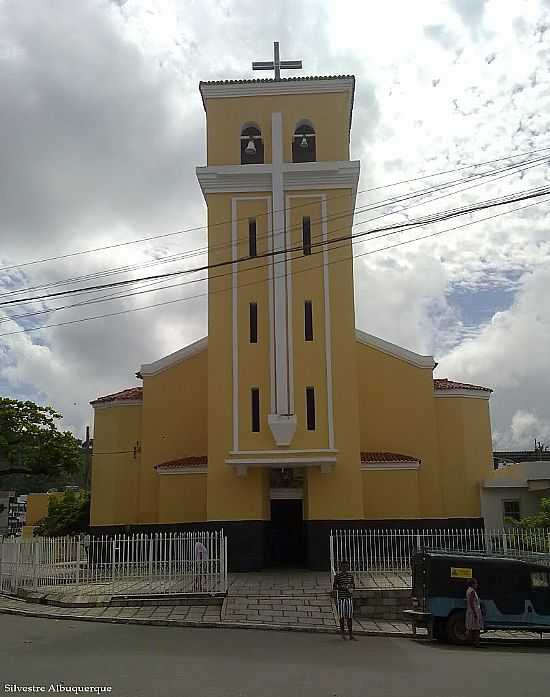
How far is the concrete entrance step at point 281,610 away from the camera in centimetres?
1706

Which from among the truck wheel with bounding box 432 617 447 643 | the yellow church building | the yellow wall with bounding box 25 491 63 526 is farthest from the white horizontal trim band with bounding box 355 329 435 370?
the yellow wall with bounding box 25 491 63 526

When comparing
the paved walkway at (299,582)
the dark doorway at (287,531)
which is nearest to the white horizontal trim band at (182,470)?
the dark doorway at (287,531)

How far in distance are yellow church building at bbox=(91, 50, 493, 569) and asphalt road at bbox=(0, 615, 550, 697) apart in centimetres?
897

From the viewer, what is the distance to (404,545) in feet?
71.6

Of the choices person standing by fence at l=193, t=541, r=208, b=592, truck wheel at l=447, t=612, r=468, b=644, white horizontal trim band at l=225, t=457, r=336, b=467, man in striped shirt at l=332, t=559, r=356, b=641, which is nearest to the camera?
truck wheel at l=447, t=612, r=468, b=644

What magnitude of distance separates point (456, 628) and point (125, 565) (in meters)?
9.20

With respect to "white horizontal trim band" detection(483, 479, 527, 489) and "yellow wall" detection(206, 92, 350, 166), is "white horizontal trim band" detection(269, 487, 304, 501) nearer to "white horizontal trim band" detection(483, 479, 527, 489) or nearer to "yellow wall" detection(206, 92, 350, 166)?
"white horizontal trim band" detection(483, 479, 527, 489)

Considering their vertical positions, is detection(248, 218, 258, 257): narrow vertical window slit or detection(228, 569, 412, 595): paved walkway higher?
detection(248, 218, 258, 257): narrow vertical window slit

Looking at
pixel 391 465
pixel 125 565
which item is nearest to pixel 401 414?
pixel 391 465

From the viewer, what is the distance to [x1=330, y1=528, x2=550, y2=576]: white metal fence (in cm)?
2086

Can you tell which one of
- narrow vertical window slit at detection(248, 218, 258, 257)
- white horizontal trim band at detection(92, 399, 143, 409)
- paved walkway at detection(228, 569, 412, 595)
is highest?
narrow vertical window slit at detection(248, 218, 258, 257)

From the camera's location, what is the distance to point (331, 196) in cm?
2648

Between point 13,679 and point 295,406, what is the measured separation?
50.4ft

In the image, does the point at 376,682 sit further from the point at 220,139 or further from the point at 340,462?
the point at 220,139
